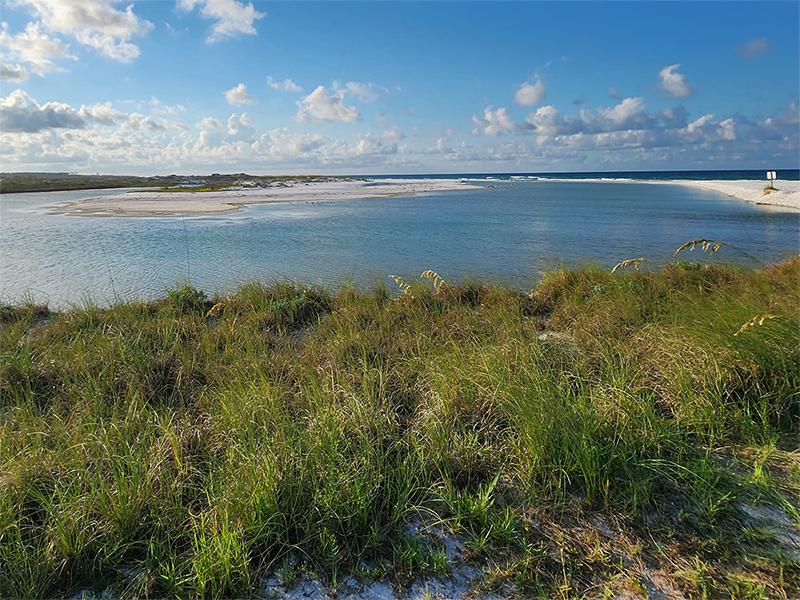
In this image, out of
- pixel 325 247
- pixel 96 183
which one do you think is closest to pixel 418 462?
pixel 325 247

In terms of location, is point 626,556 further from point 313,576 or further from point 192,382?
point 192,382

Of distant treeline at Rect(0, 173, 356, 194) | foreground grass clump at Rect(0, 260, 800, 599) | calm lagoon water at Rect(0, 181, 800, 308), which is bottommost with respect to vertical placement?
foreground grass clump at Rect(0, 260, 800, 599)

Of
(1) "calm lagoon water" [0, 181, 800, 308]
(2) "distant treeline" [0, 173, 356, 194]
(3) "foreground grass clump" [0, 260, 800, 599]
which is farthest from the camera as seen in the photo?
(2) "distant treeline" [0, 173, 356, 194]

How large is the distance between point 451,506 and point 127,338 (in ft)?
15.0

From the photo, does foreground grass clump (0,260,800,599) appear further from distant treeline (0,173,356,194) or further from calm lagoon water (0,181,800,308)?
distant treeline (0,173,356,194)

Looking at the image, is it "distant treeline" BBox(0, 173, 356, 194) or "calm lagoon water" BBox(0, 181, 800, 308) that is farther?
"distant treeline" BBox(0, 173, 356, 194)

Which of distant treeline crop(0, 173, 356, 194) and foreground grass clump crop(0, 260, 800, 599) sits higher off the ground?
distant treeline crop(0, 173, 356, 194)

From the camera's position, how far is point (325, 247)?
15102mm

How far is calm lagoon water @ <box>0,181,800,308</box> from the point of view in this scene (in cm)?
1047

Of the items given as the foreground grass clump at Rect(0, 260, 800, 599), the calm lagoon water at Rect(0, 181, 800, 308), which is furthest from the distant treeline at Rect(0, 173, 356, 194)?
the foreground grass clump at Rect(0, 260, 800, 599)

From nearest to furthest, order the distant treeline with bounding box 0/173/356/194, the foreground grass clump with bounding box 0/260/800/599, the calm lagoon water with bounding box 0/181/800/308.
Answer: the foreground grass clump with bounding box 0/260/800/599 → the calm lagoon water with bounding box 0/181/800/308 → the distant treeline with bounding box 0/173/356/194

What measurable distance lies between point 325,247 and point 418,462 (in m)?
12.8

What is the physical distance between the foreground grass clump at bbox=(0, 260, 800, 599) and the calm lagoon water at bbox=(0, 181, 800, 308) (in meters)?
4.10

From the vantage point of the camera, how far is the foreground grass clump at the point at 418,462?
2248mm
